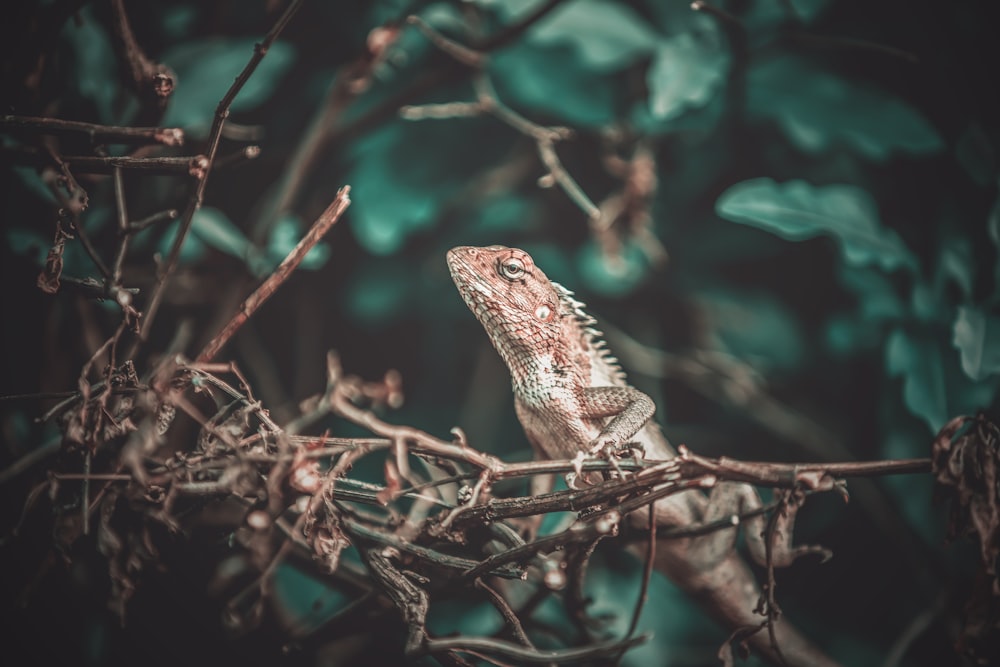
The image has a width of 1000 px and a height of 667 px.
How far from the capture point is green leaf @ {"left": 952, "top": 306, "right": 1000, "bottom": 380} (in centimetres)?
109

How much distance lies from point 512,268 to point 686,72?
2.00 feet

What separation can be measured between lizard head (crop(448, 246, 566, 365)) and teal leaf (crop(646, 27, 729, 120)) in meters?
0.47

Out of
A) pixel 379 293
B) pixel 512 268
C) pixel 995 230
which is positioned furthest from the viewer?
pixel 379 293

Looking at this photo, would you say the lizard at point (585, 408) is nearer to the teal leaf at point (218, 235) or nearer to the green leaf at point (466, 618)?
the green leaf at point (466, 618)

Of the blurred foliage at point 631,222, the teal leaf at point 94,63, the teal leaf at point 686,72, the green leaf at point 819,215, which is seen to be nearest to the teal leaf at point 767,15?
the blurred foliage at point 631,222

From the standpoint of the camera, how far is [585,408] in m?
1.08

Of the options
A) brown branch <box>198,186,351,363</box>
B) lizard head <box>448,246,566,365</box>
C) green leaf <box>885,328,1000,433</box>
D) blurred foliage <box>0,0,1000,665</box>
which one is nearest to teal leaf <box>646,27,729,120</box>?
blurred foliage <box>0,0,1000,665</box>

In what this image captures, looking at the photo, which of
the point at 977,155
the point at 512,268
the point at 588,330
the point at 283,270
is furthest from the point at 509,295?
the point at 977,155

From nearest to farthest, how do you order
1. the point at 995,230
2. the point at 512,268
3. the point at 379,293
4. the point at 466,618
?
the point at 512,268 → the point at 995,230 → the point at 466,618 → the point at 379,293

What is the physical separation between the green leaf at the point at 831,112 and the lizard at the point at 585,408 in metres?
0.66

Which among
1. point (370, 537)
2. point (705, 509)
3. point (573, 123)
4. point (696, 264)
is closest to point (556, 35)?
point (573, 123)

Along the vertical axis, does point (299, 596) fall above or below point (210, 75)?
below

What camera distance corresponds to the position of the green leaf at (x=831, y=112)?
1.34 meters

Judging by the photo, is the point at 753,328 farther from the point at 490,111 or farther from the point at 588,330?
the point at 490,111
